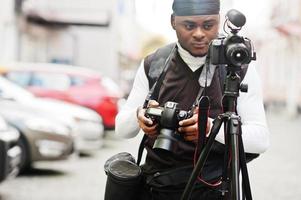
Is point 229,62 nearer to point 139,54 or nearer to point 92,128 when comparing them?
point 92,128

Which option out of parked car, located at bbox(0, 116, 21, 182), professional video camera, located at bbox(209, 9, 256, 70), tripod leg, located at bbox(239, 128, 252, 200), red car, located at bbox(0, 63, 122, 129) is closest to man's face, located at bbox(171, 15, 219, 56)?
professional video camera, located at bbox(209, 9, 256, 70)

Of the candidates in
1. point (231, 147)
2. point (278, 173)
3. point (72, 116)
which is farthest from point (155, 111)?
point (72, 116)

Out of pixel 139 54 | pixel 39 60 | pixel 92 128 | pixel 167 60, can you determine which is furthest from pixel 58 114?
pixel 139 54

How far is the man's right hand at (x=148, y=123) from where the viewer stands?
2494mm

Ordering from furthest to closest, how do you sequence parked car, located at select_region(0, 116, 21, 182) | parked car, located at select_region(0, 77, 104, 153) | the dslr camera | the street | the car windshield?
the car windshield, parked car, located at select_region(0, 77, 104, 153), the street, parked car, located at select_region(0, 116, 21, 182), the dslr camera

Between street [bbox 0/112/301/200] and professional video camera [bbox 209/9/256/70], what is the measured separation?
4.73 m

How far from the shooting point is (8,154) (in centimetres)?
645

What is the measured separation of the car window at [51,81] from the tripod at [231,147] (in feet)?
33.4

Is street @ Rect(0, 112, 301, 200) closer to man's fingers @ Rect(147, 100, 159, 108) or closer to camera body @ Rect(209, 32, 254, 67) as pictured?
man's fingers @ Rect(147, 100, 159, 108)

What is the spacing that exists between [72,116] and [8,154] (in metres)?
4.05

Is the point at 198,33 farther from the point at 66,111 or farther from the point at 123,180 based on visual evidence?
the point at 66,111

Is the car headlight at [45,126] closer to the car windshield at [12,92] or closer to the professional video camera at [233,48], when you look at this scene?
the car windshield at [12,92]

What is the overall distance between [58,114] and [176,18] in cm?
680

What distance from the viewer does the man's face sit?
8.36 ft
